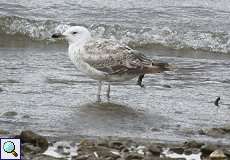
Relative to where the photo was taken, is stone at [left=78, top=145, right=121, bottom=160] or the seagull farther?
the seagull

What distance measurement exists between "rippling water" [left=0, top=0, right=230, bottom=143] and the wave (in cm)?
2

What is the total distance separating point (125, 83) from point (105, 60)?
78cm

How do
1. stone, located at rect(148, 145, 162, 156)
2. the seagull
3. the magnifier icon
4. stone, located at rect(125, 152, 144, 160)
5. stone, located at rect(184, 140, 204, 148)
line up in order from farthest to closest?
the seagull → stone, located at rect(184, 140, 204, 148) → stone, located at rect(148, 145, 162, 156) → stone, located at rect(125, 152, 144, 160) → the magnifier icon

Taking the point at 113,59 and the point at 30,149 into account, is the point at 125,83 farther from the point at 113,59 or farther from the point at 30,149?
the point at 30,149

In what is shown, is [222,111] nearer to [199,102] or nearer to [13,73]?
[199,102]

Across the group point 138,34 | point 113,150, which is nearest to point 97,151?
point 113,150

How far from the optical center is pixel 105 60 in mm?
9117

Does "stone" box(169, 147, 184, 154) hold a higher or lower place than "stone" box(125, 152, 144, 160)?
lower

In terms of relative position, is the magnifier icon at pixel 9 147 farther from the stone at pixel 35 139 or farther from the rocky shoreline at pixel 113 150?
the stone at pixel 35 139

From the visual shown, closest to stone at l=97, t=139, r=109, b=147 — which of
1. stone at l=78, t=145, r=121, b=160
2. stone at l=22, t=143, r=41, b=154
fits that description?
stone at l=78, t=145, r=121, b=160

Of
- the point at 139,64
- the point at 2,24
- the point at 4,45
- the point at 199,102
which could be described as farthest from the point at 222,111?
the point at 2,24

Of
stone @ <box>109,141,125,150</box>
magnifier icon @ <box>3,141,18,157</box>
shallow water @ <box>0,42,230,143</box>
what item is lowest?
shallow water @ <box>0,42,230,143</box>

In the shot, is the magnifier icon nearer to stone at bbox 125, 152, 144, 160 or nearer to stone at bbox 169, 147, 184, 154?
stone at bbox 125, 152, 144, 160

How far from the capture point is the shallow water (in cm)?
762
